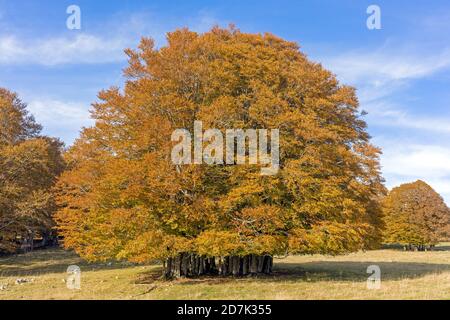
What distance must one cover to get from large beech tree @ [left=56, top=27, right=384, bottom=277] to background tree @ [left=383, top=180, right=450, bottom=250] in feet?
180

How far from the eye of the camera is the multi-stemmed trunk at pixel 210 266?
2577 centimetres

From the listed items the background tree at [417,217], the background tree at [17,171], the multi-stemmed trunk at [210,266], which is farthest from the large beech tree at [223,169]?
the background tree at [417,217]

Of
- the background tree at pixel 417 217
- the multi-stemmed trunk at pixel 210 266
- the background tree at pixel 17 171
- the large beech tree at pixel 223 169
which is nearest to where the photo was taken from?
the large beech tree at pixel 223 169

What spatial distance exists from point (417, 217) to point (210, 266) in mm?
61557

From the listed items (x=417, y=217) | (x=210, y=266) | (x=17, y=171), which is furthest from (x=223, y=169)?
(x=417, y=217)

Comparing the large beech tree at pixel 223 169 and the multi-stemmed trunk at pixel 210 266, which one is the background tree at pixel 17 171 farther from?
the multi-stemmed trunk at pixel 210 266

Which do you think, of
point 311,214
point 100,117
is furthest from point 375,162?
point 100,117

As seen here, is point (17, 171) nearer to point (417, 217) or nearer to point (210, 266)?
point (210, 266)

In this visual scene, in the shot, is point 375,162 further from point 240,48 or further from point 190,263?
point 190,263

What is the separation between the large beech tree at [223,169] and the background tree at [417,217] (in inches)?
2164

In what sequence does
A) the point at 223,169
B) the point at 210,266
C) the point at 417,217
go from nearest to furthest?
the point at 223,169 → the point at 210,266 → the point at 417,217

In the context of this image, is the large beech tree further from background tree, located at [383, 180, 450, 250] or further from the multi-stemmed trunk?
background tree, located at [383, 180, 450, 250]

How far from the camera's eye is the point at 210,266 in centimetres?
2825

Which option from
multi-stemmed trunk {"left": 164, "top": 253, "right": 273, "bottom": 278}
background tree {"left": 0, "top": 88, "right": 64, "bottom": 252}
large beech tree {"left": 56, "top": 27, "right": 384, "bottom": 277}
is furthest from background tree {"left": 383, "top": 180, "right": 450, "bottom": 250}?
background tree {"left": 0, "top": 88, "right": 64, "bottom": 252}
